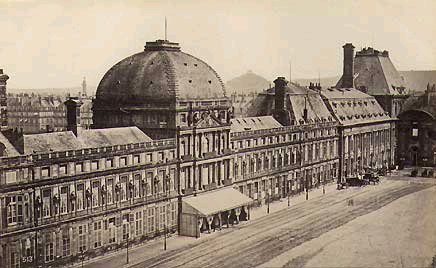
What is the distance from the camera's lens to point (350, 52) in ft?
285

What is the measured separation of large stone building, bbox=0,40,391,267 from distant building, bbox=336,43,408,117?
19.9 metres

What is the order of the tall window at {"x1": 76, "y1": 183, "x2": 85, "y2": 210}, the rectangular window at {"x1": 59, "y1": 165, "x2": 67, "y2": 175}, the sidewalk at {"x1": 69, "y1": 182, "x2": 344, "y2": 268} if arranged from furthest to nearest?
the sidewalk at {"x1": 69, "y1": 182, "x2": 344, "y2": 268}
the tall window at {"x1": 76, "y1": 183, "x2": 85, "y2": 210}
the rectangular window at {"x1": 59, "y1": 165, "x2": 67, "y2": 175}

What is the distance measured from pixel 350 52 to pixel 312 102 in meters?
17.2

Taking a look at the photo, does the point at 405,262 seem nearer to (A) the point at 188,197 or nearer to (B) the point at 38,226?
(A) the point at 188,197

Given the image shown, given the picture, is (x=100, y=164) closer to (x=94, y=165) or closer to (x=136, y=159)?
(x=94, y=165)

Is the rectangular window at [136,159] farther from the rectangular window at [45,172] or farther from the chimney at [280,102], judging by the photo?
the chimney at [280,102]

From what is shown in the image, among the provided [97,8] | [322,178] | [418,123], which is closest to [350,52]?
[418,123]

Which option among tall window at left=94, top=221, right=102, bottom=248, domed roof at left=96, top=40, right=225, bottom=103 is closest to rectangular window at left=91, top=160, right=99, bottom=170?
tall window at left=94, top=221, right=102, bottom=248

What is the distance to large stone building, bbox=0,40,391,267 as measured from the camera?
37.5 metres

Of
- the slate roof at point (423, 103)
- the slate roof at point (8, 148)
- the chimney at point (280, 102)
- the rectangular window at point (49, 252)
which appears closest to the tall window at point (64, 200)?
the rectangular window at point (49, 252)

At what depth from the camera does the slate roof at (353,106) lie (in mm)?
76688

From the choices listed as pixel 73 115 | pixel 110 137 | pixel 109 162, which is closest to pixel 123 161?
pixel 109 162

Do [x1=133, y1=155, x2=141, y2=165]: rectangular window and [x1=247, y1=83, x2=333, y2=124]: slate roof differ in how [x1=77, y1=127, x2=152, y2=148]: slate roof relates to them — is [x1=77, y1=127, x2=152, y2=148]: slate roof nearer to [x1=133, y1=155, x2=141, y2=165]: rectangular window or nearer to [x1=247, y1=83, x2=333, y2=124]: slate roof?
[x1=133, y1=155, x2=141, y2=165]: rectangular window

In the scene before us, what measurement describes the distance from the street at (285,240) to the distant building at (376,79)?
87.9 feet
